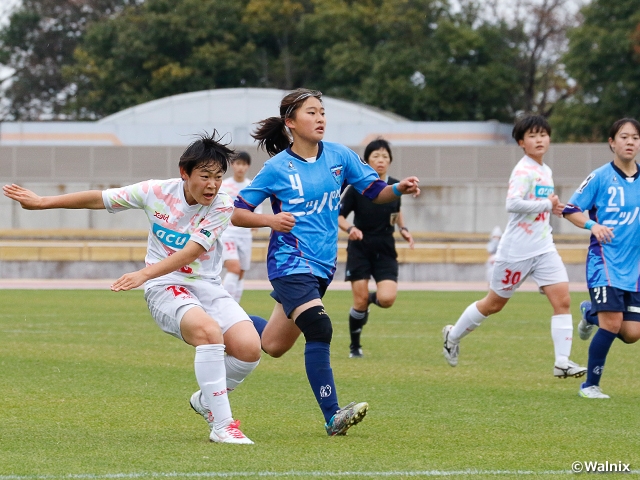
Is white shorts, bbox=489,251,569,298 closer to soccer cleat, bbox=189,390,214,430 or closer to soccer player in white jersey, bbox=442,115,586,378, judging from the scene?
soccer player in white jersey, bbox=442,115,586,378

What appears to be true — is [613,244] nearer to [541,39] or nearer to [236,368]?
[236,368]

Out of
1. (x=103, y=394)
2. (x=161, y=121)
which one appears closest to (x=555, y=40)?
(x=161, y=121)

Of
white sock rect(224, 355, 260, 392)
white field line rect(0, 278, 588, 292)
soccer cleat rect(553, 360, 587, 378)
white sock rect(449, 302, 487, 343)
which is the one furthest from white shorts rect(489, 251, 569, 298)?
white field line rect(0, 278, 588, 292)

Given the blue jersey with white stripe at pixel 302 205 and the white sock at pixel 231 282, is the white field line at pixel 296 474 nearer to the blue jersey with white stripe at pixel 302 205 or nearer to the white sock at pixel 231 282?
the blue jersey with white stripe at pixel 302 205

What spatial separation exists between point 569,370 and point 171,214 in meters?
3.91

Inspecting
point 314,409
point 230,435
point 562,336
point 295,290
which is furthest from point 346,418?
point 562,336

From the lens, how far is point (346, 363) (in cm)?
1052

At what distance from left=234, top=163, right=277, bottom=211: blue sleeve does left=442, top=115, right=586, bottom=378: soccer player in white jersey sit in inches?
118

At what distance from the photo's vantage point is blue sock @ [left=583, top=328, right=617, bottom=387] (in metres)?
8.17

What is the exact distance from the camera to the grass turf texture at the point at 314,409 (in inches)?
222

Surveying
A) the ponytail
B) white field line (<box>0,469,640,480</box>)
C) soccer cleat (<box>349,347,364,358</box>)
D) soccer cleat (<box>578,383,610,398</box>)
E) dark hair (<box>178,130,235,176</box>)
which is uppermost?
the ponytail

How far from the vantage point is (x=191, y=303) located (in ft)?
20.7

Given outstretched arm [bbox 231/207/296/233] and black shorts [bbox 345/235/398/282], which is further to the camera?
black shorts [bbox 345/235/398/282]

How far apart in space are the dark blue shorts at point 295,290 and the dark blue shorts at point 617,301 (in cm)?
242
